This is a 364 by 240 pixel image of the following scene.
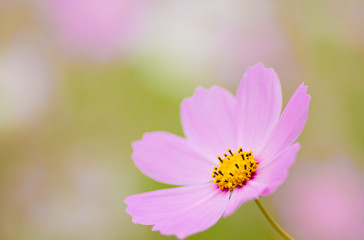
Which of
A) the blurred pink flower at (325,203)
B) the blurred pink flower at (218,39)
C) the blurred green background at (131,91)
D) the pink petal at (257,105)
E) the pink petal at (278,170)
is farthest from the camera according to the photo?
the blurred pink flower at (218,39)

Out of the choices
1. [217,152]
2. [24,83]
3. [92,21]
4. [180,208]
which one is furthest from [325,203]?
[24,83]

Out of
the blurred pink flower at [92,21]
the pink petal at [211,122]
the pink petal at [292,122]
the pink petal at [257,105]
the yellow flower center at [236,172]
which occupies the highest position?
the blurred pink flower at [92,21]

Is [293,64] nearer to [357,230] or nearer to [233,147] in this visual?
[357,230]

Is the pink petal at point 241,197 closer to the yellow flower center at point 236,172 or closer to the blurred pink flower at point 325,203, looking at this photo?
the yellow flower center at point 236,172

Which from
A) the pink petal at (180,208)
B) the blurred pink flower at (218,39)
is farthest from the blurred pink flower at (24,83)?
the pink petal at (180,208)

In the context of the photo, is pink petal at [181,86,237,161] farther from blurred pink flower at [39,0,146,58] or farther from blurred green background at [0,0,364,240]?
blurred pink flower at [39,0,146,58]

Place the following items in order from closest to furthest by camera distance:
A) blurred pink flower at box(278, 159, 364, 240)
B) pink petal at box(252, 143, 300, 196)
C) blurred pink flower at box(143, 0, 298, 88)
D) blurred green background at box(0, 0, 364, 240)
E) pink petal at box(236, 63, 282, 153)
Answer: pink petal at box(252, 143, 300, 196)
pink petal at box(236, 63, 282, 153)
blurred pink flower at box(278, 159, 364, 240)
blurred green background at box(0, 0, 364, 240)
blurred pink flower at box(143, 0, 298, 88)

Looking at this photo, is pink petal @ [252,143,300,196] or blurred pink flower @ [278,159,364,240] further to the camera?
blurred pink flower @ [278,159,364,240]

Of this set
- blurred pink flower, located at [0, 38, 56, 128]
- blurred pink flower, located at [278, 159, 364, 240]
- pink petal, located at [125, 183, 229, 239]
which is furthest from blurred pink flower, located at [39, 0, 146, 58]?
pink petal, located at [125, 183, 229, 239]
